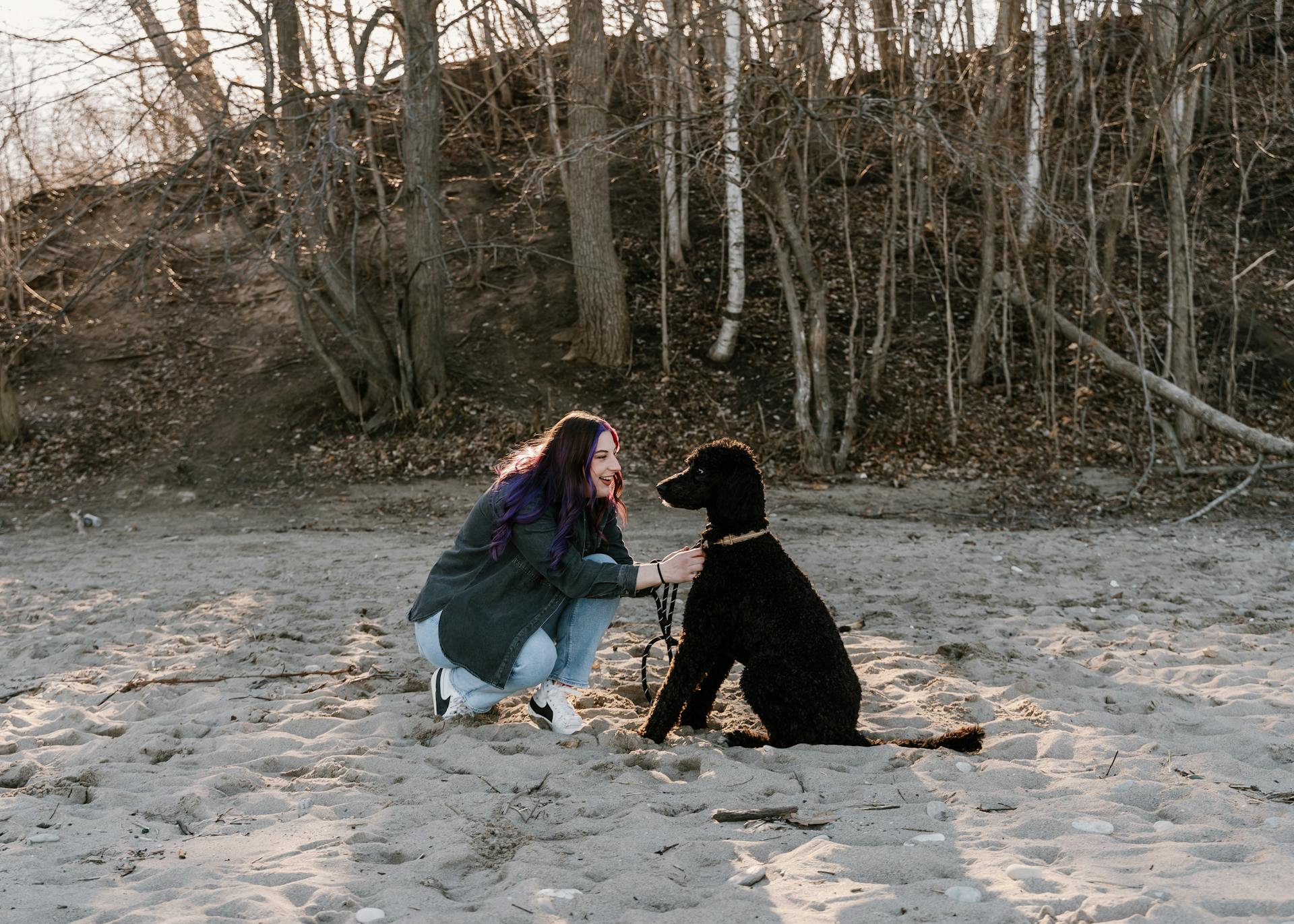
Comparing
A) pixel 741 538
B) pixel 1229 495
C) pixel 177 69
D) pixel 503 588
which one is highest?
pixel 177 69

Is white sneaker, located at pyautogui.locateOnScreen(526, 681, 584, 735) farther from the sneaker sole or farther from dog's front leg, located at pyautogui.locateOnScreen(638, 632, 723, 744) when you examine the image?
dog's front leg, located at pyautogui.locateOnScreen(638, 632, 723, 744)

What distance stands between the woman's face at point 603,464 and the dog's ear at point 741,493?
0.50m

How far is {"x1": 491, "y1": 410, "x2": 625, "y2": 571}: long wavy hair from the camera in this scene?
4266 millimetres

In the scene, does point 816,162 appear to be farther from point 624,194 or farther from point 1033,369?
point 1033,369

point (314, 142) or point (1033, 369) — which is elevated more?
point (314, 142)

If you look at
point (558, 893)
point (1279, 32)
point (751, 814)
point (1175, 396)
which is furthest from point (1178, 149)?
point (558, 893)

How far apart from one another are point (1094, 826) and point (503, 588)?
235cm

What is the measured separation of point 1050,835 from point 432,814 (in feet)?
6.51

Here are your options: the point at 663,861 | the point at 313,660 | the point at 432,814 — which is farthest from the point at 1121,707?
the point at 313,660

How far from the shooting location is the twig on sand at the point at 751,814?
11.2 feet

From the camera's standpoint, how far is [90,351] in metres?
15.3

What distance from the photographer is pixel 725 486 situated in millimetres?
4066

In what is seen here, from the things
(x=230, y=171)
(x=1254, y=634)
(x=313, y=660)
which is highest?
(x=230, y=171)

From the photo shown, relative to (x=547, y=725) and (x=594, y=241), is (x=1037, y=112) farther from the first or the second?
(x=547, y=725)
